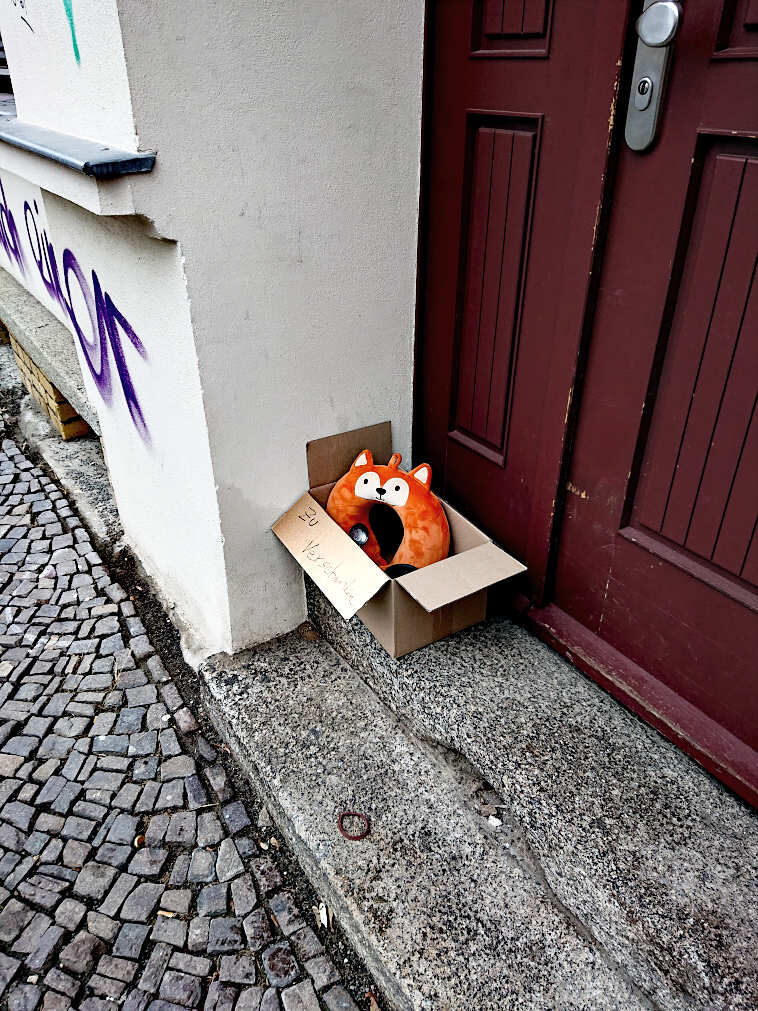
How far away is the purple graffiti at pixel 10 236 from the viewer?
482 cm

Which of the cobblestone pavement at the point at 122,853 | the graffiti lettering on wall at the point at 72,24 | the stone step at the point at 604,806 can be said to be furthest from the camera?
the graffiti lettering on wall at the point at 72,24

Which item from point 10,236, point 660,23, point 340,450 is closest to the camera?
point 660,23

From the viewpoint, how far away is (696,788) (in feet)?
6.12

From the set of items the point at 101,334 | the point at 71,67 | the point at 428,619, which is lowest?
the point at 428,619

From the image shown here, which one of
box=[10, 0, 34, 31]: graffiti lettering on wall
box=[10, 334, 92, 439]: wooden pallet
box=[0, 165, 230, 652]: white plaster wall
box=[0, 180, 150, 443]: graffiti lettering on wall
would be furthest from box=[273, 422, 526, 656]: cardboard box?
box=[10, 334, 92, 439]: wooden pallet

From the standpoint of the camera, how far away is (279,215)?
2.06 meters

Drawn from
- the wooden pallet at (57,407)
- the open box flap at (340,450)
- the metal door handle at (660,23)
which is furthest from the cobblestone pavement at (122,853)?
the metal door handle at (660,23)

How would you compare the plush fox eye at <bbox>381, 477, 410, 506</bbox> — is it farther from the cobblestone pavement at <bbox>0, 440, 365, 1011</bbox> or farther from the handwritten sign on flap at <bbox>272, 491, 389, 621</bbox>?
the cobblestone pavement at <bbox>0, 440, 365, 1011</bbox>

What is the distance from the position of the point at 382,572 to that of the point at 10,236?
178 inches

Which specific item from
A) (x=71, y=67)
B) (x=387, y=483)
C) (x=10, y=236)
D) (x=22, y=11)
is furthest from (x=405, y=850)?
(x=10, y=236)

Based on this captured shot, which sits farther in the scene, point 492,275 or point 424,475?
point 424,475

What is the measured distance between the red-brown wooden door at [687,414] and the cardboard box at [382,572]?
347 millimetres

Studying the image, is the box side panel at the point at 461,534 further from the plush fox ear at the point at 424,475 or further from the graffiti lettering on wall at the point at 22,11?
the graffiti lettering on wall at the point at 22,11

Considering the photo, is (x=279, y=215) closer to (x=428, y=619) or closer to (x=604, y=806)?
(x=428, y=619)
